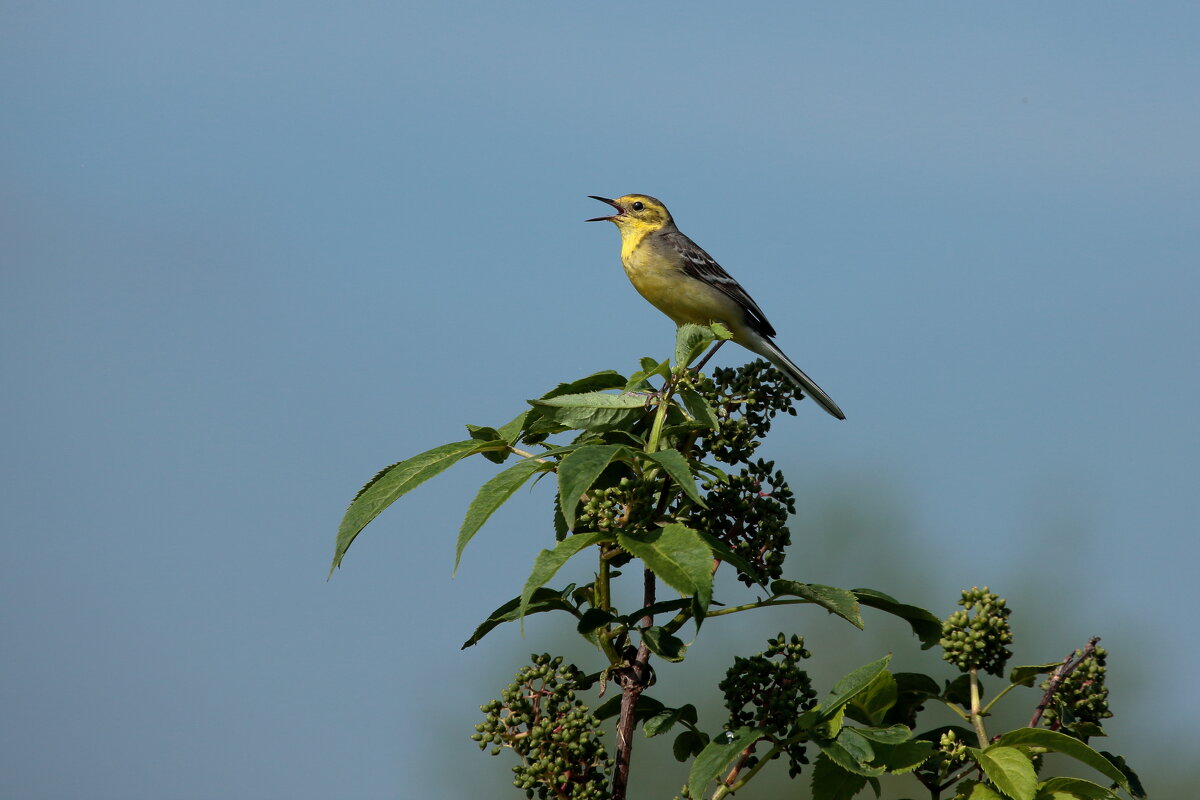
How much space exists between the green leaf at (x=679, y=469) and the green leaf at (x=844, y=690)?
2.87 ft

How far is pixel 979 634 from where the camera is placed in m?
4.03

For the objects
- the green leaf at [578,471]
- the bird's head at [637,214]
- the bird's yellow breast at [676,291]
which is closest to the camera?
the green leaf at [578,471]

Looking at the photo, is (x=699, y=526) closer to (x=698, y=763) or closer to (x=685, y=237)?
(x=698, y=763)

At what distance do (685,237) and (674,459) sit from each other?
8934 mm

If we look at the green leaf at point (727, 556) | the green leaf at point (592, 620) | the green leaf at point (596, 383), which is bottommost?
the green leaf at point (592, 620)

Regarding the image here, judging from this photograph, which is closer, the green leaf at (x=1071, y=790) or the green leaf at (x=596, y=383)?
the green leaf at (x=1071, y=790)

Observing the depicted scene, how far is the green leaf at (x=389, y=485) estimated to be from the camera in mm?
3760

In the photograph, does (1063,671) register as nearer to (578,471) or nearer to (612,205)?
(578,471)

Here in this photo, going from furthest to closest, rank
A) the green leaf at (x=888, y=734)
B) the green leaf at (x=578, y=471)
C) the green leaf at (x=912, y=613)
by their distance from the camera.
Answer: the green leaf at (x=912, y=613) < the green leaf at (x=888, y=734) < the green leaf at (x=578, y=471)

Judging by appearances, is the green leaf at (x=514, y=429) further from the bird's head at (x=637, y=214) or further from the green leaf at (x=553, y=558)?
the bird's head at (x=637, y=214)

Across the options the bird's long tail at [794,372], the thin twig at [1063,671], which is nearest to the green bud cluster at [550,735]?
the thin twig at [1063,671]

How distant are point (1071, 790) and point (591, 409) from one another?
2.03 m

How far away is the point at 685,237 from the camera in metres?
12.1

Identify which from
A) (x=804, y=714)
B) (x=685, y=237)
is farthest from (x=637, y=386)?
(x=685, y=237)
